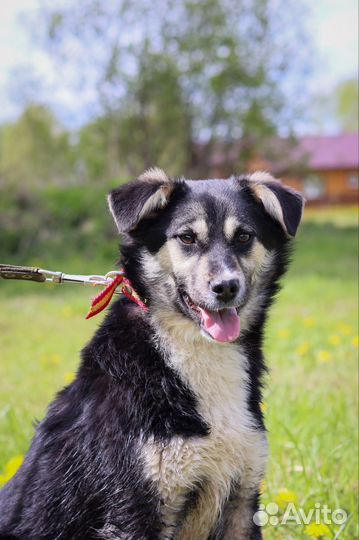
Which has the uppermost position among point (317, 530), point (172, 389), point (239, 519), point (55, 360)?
point (172, 389)

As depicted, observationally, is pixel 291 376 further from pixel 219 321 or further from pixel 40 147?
pixel 40 147

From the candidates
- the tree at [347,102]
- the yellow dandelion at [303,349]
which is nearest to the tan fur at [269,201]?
the yellow dandelion at [303,349]

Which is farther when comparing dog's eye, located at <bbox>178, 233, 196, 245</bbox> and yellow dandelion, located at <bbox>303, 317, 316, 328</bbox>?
yellow dandelion, located at <bbox>303, 317, 316, 328</bbox>

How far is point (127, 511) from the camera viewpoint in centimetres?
261

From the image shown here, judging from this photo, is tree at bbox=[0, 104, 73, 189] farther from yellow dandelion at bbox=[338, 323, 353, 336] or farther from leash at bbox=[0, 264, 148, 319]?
leash at bbox=[0, 264, 148, 319]

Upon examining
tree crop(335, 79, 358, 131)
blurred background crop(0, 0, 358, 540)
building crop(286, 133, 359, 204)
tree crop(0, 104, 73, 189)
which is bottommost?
building crop(286, 133, 359, 204)

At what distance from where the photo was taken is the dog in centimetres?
266

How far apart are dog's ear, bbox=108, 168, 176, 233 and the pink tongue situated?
536mm

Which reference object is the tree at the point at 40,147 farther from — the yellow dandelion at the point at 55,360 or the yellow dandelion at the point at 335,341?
the yellow dandelion at the point at 335,341

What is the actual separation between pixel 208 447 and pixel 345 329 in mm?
5385

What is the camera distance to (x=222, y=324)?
9.84 ft

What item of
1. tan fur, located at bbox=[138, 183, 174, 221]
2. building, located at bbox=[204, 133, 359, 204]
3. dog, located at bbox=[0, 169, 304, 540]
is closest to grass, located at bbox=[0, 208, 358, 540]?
dog, located at bbox=[0, 169, 304, 540]

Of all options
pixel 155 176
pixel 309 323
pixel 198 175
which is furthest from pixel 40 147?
pixel 155 176

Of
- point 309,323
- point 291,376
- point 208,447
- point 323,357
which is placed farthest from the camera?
point 309,323
